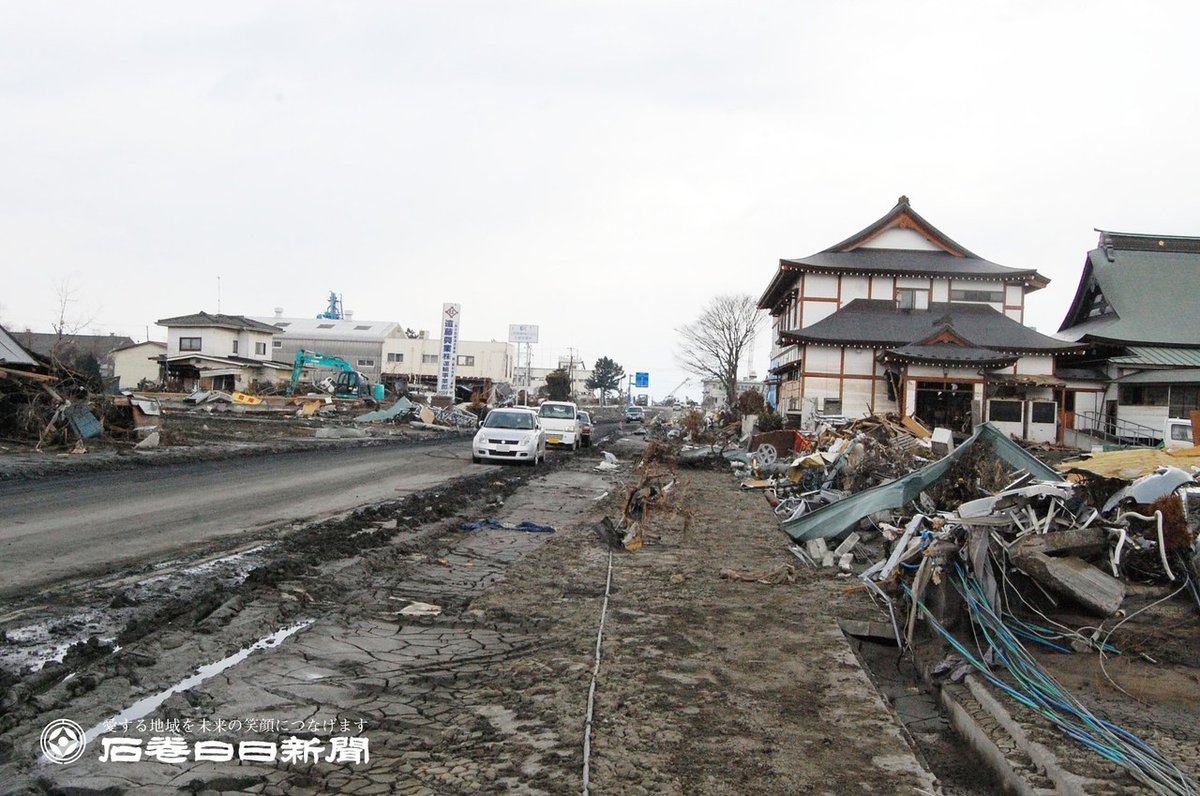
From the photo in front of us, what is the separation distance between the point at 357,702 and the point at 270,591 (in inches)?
119

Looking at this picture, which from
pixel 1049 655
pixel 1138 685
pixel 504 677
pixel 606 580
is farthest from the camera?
pixel 606 580

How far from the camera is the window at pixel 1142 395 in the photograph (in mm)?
32438

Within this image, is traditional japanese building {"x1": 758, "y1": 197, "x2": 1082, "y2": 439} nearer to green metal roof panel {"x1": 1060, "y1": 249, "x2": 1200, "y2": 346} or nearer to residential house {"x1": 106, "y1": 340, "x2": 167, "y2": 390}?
green metal roof panel {"x1": 1060, "y1": 249, "x2": 1200, "y2": 346}

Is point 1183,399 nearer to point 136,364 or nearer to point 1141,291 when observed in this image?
Result: point 1141,291

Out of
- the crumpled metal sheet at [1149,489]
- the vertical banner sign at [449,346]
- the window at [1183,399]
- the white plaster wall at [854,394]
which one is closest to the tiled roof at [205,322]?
the vertical banner sign at [449,346]

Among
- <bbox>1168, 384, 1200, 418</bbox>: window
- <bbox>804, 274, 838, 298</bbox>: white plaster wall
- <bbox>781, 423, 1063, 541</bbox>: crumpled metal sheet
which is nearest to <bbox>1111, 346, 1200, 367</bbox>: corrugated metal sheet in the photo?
<bbox>1168, 384, 1200, 418</bbox>: window

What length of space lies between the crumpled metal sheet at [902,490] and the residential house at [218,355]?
49.4 meters

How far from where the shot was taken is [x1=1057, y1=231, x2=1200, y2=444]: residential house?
3231cm

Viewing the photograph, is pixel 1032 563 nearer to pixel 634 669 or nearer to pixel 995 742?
pixel 995 742

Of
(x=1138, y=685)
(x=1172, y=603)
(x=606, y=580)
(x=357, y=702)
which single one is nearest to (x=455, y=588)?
(x=606, y=580)

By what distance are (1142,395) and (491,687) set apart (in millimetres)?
34686

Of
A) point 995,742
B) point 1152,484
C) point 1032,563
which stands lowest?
point 995,742

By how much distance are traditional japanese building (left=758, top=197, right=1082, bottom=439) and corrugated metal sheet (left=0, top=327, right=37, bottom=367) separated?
82.1ft

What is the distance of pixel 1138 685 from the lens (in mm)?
6637
